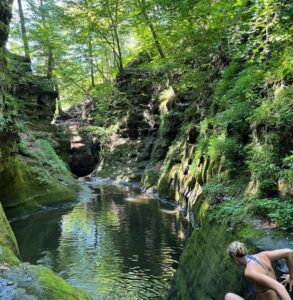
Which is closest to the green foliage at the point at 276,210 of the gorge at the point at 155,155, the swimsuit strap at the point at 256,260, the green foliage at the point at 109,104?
the gorge at the point at 155,155

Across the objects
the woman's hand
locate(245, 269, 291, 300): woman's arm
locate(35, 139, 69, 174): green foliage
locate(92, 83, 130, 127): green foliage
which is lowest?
the woman's hand

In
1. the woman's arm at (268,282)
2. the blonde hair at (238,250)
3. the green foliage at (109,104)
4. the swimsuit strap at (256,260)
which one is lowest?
the woman's arm at (268,282)

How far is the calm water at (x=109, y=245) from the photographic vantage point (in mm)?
9766

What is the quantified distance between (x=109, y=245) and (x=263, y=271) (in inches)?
367

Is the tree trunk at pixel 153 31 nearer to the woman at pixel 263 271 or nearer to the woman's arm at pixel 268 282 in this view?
the woman at pixel 263 271

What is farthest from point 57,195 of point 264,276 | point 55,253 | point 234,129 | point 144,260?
point 264,276

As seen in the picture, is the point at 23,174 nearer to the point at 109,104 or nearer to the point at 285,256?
the point at 285,256

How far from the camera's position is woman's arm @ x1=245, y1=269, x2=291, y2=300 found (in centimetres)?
395

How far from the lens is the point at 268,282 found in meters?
4.00

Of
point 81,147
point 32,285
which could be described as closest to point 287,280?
point 32,285

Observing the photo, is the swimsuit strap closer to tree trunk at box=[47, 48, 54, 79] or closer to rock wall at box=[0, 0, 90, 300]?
rock wall at box=[0, 0, 90, 300]

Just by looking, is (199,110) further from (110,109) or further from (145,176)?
(110,109)

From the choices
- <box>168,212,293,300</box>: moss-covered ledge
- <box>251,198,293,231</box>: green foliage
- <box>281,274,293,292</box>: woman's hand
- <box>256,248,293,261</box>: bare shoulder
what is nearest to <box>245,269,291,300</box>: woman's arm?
<box>256,248,293,261</box>: bare shoulder

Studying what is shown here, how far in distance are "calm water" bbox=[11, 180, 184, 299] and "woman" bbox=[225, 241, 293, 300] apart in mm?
5284
